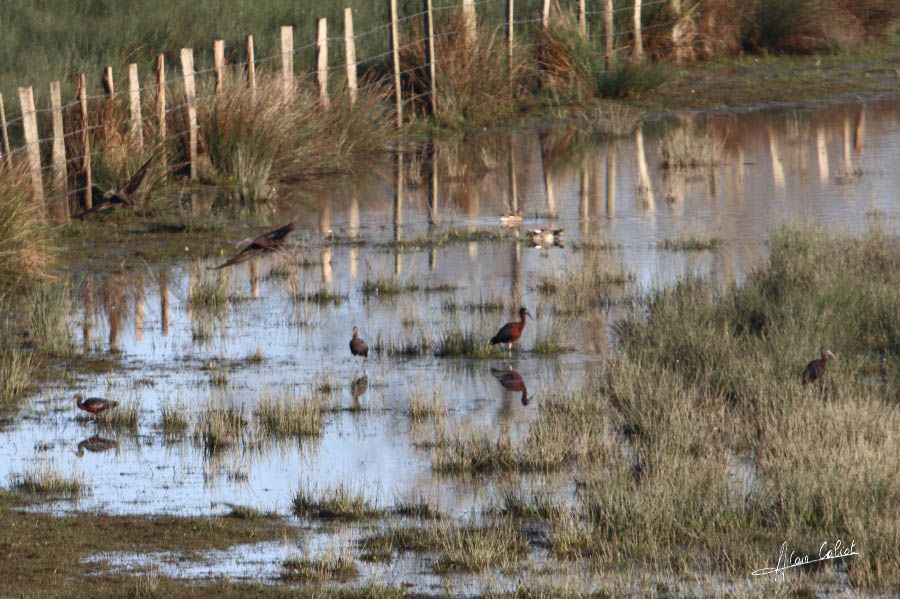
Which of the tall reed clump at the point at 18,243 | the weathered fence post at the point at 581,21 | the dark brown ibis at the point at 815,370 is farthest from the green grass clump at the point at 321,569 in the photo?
the weathered fence post at the point at 581,21

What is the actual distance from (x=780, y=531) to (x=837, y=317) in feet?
13.4

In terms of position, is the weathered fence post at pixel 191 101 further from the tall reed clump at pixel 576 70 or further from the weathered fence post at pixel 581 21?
the weathered fence post at pixel 581 21

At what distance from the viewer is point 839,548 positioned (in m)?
6.91

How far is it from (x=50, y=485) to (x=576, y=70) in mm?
19625

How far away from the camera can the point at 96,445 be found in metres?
9.30

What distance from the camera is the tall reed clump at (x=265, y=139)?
19188 millimetres

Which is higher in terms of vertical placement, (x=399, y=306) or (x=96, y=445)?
(x=399, y=306)

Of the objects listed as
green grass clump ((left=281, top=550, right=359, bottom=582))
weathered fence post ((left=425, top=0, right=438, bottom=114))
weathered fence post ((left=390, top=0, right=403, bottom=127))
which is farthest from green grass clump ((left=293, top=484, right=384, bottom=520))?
weathered fence post ((left=425, top=0, right=438, bottom=114))

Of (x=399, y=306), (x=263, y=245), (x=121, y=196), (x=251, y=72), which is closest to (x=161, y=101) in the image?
(x=251, y=72)

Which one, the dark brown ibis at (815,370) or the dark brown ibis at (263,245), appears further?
the dark brown ibis at (263,245)

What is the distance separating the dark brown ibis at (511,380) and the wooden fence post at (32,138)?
659 cm

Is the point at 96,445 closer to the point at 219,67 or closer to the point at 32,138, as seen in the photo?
the point at 32,138

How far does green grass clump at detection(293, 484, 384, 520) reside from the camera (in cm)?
777

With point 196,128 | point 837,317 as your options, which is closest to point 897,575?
point 837,317
